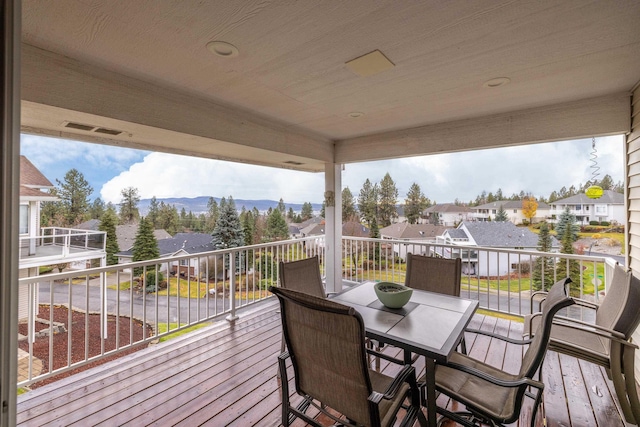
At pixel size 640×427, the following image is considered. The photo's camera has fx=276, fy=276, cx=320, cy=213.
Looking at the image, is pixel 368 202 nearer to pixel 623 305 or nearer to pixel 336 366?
pixel 623 305

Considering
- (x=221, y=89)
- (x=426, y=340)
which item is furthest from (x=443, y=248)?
(x=221, y=89)

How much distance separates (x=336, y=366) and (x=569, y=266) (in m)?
3.71

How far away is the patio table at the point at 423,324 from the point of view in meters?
1.62

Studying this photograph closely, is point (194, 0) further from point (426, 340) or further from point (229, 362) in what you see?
point (229, 362)

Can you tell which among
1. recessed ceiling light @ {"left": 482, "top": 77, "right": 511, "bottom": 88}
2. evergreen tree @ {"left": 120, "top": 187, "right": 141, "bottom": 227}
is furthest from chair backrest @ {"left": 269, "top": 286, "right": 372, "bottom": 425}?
evergreen tree @ {"left": 120, "top": 187, "right": 141, "bottom": 227}

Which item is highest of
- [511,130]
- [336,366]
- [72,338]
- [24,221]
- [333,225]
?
[511,130]

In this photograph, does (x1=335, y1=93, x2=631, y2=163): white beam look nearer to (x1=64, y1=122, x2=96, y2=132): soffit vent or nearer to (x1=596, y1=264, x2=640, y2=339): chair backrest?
(x1=596, y1=264, x2=640, y2=339): chair backrest

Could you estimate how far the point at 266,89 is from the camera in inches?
103

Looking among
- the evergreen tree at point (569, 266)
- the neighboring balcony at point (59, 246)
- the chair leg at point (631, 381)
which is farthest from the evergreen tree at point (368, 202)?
the neighboring balcony at point (59, 246)

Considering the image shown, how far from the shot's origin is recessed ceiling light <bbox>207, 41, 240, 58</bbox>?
1857 mm

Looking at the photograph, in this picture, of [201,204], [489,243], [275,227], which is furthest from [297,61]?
[201,204]

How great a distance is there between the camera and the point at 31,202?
10.7ft

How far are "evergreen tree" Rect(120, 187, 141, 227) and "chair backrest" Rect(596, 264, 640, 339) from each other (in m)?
6.15

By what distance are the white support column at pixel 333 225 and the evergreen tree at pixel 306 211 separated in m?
0.89
